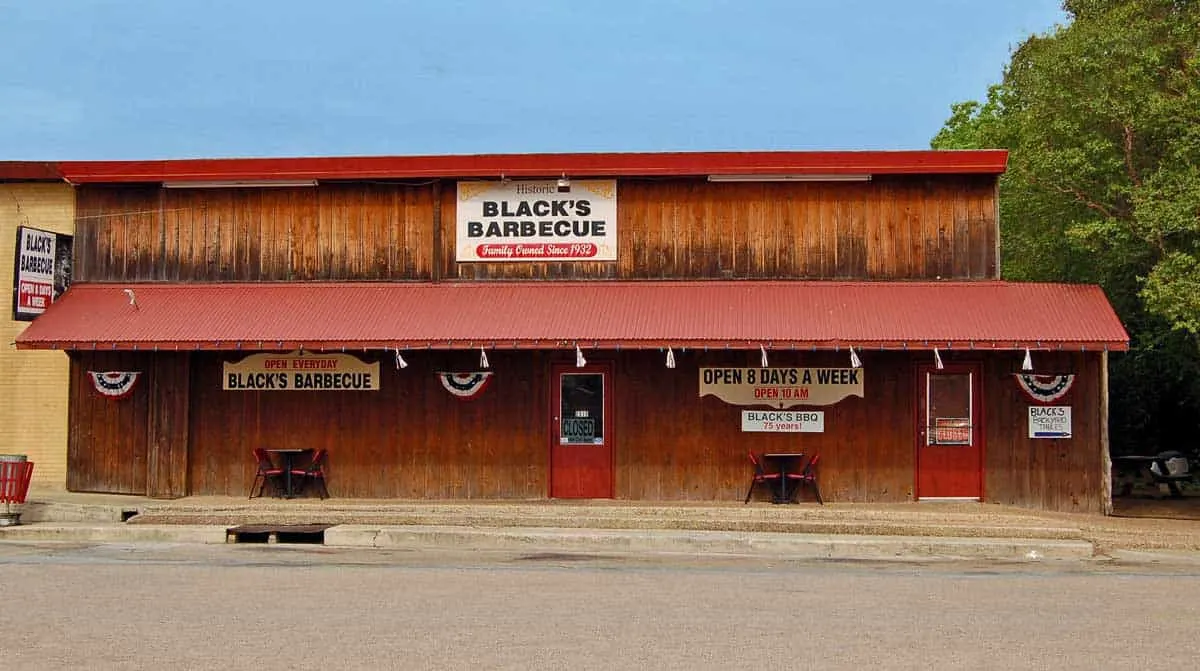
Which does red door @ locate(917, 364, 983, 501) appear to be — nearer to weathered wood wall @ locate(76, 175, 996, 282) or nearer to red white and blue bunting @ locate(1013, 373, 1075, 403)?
red white and blue bunting @ locate(1013, 373, 1075, 403)

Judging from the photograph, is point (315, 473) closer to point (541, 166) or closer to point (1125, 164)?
point (541, 166)

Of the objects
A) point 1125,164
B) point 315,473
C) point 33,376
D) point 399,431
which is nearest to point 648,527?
point 399,431

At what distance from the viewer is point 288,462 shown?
1920 centimetres

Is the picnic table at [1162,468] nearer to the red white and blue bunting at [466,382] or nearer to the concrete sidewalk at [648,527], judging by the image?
the concrete sidewalk at [648,527]

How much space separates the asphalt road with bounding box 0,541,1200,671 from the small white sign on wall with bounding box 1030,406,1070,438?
4374 mm

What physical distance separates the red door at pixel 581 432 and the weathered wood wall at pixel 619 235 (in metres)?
1.70

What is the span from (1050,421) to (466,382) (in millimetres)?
8724

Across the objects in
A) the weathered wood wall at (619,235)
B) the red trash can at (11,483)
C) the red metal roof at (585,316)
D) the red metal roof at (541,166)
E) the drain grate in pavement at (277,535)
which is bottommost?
the drain grate in pavement at (277,535)

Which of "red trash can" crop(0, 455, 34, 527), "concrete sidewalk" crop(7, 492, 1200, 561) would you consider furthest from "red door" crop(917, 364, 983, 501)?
"red trash can" crop(0, 455, 34, 527)

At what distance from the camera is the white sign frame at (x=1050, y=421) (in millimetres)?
18234

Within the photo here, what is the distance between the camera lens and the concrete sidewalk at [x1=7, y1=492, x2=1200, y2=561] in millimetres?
15008

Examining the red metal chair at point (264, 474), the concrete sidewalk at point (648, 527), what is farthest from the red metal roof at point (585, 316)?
the concrete sidewalk at point (648, 527)

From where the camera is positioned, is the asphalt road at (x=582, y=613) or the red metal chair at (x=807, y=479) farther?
the red metal chair at (x=807, y=479)

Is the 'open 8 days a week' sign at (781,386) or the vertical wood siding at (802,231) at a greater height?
the vertical wood siding at (802,231)
